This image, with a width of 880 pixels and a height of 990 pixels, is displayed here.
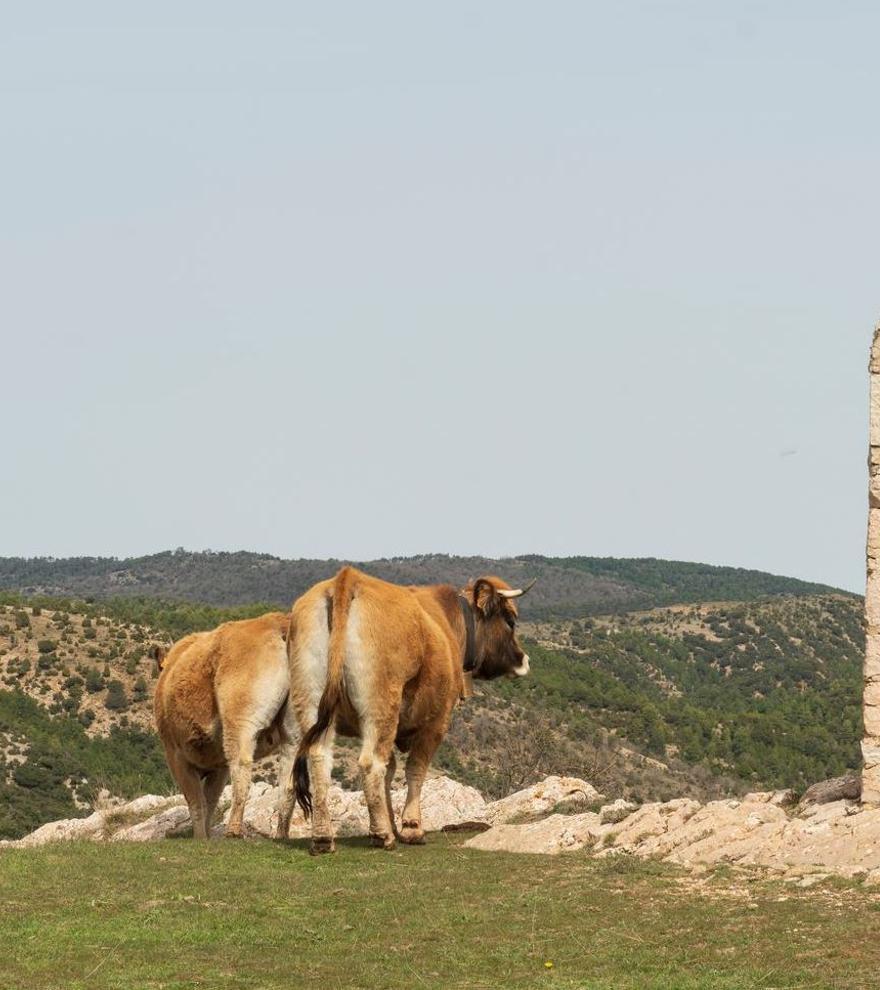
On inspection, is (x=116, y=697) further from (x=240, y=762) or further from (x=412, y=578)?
(x=412, y=578)

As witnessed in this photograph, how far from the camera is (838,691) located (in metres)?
60.0

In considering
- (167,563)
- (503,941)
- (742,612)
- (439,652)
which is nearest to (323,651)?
(439,652)

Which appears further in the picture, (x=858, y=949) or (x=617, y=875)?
(x=617, y=875)

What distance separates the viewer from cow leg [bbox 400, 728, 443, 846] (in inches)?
661

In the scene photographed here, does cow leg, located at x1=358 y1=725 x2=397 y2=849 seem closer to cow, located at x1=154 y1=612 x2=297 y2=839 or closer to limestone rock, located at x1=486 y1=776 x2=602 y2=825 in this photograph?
cow, located at x1=154 y1=612 x2=297 y2=839

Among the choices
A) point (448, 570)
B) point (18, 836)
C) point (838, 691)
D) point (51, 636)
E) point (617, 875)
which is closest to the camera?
point (617, 875)

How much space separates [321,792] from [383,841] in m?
1.05

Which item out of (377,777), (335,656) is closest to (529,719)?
(377,777)

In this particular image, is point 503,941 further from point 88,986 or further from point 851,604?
point 851,604

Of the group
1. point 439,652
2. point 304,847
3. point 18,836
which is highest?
point 439,652

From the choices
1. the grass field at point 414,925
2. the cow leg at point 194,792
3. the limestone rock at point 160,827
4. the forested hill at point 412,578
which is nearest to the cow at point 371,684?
the grass field at point 414,925

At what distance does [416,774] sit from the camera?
16.8 m

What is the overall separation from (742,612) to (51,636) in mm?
42074

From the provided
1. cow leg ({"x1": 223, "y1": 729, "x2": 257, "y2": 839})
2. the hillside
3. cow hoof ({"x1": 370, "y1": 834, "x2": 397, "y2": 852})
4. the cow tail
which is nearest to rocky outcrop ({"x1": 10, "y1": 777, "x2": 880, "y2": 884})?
cow hoof ({"x1": 370, "y1": 834, "x2": 397, "y2": 852})
